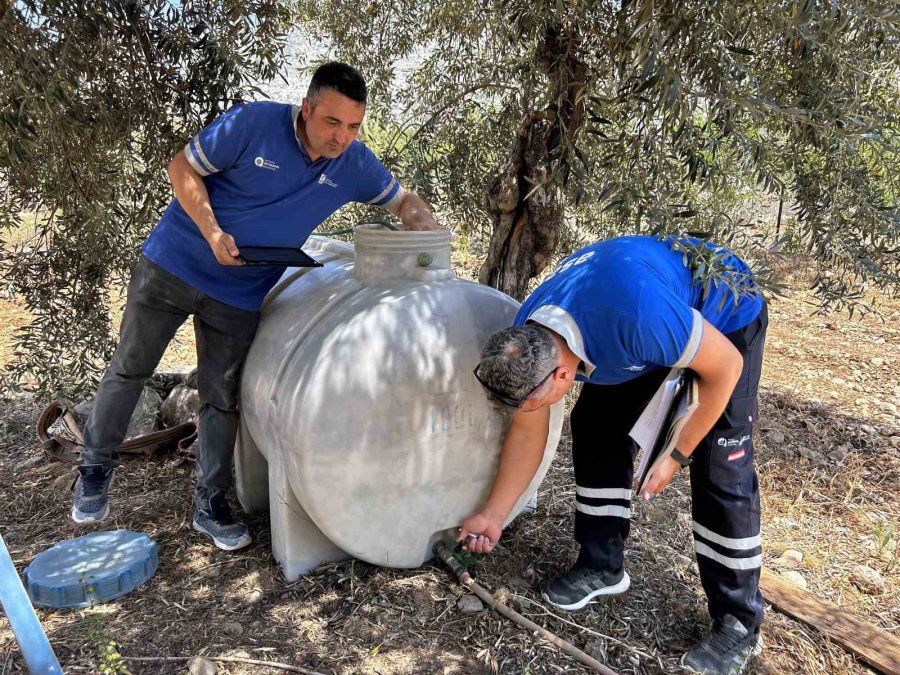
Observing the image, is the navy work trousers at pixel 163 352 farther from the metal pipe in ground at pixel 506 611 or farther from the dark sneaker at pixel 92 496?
the metal pipe in ground at pixel 506 611

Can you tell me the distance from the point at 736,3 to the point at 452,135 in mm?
2202

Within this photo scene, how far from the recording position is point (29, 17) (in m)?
2.95

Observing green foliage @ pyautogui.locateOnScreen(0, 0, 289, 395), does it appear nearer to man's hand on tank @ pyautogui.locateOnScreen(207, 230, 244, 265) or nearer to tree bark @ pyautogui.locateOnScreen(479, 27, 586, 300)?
man's hand on tank @ pyautogui.locateOnScreen(207, 230, 244, 265)

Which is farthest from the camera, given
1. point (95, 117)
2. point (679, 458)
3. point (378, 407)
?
point (95, 117)

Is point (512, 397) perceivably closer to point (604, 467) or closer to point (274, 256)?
point (604, 467)

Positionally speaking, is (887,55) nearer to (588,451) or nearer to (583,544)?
(588,451)

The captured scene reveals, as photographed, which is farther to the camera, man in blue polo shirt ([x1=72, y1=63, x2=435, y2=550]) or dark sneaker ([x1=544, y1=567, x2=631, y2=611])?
dark sneaker ([x1=544, y1=567, x2=631, y2=611])

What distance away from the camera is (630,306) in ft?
7.06

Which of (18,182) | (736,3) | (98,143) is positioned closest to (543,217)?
(736,3)

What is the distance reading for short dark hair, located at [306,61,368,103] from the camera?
2688mm

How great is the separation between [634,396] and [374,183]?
1452mm

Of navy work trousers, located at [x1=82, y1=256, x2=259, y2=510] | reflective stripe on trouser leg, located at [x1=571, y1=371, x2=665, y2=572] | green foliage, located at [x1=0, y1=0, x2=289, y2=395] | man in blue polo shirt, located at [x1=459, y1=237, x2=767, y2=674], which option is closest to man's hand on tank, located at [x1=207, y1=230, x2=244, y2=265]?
navy work trousers, located at [x1=82, y1=256, x2=259, y2=510]

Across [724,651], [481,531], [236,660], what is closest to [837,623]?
[724,651]

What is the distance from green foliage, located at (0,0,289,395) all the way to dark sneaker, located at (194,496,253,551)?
150cm
